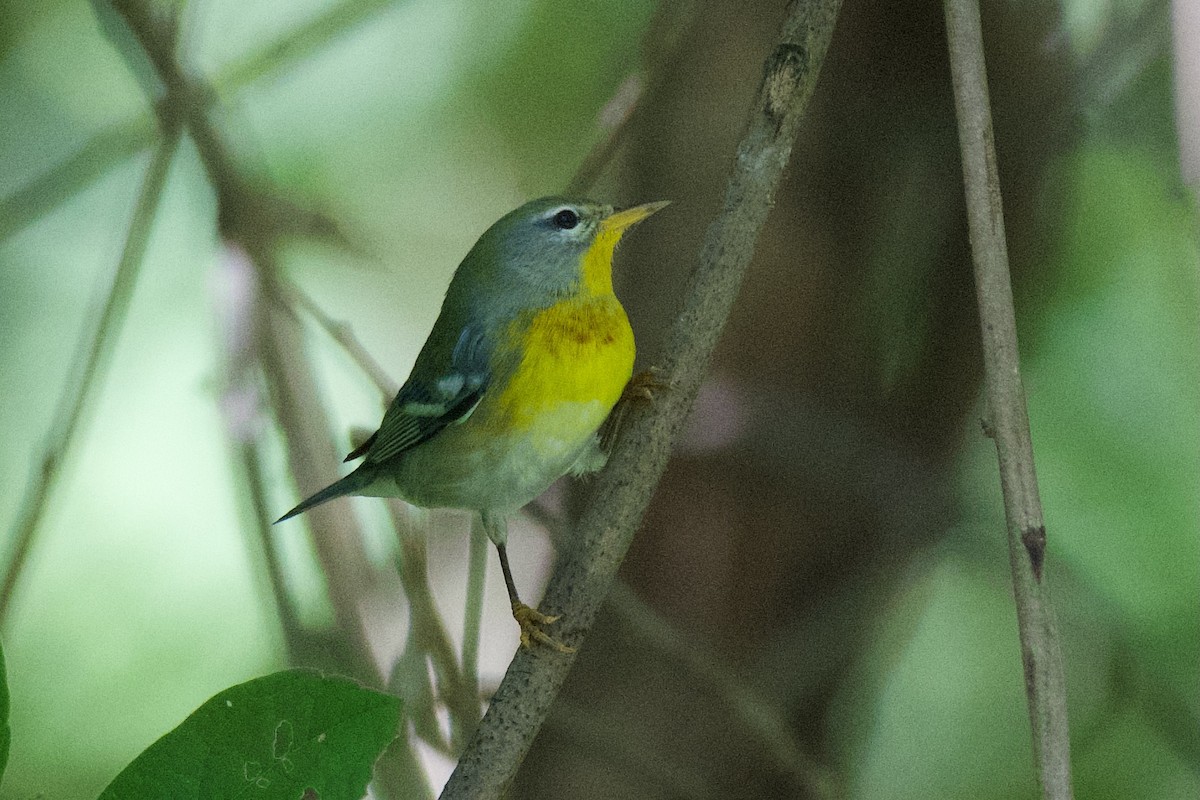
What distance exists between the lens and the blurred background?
1131 millimetres

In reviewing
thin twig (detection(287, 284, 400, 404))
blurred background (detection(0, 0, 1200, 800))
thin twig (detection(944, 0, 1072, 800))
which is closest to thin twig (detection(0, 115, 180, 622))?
blurred background (detection(0, 0, 1200, 800))

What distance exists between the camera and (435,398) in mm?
995

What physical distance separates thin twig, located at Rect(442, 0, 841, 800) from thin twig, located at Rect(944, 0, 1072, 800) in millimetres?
128

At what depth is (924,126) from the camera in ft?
3.73

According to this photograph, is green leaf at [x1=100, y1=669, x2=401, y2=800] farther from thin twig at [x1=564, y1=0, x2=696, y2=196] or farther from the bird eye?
thin twig at [x1=564, y1=0, x2=696, y2=196]

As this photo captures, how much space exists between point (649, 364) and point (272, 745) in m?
0.61

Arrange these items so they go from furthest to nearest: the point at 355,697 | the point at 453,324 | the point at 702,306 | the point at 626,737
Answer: the point at 626,737 < the point at 453,324 < the point at 702,306 < the point at 355,697

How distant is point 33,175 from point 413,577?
70 centimetres

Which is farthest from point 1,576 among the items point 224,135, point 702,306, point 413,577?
point 702,306

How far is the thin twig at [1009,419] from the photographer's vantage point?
0.73 metres

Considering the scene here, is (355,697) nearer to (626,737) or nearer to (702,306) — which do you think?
(702,306)

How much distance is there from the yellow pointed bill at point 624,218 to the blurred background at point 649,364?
0.46 feet

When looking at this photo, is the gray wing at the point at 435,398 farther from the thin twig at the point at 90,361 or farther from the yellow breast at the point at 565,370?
the thin twig at the point at 90,361

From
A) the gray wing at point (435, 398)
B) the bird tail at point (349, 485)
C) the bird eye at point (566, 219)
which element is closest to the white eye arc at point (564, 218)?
the bird eye at point (566, 219)
